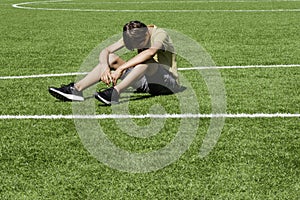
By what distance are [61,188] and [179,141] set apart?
132 cm

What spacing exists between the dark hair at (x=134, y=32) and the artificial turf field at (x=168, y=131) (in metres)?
0.59

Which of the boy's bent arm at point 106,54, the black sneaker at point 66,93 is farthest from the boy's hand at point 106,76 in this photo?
the black sneaker at point 66,93

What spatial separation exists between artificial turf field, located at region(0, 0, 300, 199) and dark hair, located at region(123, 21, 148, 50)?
1.94ft

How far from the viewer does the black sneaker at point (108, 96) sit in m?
6.60

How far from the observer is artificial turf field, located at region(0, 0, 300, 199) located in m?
4.37

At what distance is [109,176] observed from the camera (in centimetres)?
459

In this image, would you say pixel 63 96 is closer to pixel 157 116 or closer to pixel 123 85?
pixel 123 85

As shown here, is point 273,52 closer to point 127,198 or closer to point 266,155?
point 266,155

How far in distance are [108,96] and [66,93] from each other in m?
0.48

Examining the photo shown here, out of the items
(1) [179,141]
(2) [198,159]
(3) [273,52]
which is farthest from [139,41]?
(3) [273,52]

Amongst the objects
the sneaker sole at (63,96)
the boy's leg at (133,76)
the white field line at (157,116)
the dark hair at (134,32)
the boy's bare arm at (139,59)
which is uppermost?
the dark hair at (134,32)

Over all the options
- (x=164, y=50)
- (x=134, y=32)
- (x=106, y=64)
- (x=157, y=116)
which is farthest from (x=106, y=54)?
(x=157, y=116)

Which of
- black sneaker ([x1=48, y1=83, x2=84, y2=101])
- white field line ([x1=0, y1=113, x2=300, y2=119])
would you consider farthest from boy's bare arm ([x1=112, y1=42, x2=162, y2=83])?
white field line ([x1=0, y1=113, x2=300, y2=119])

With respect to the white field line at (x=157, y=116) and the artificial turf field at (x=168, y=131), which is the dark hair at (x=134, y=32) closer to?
the artificial turf field at (x=168, y=131)
